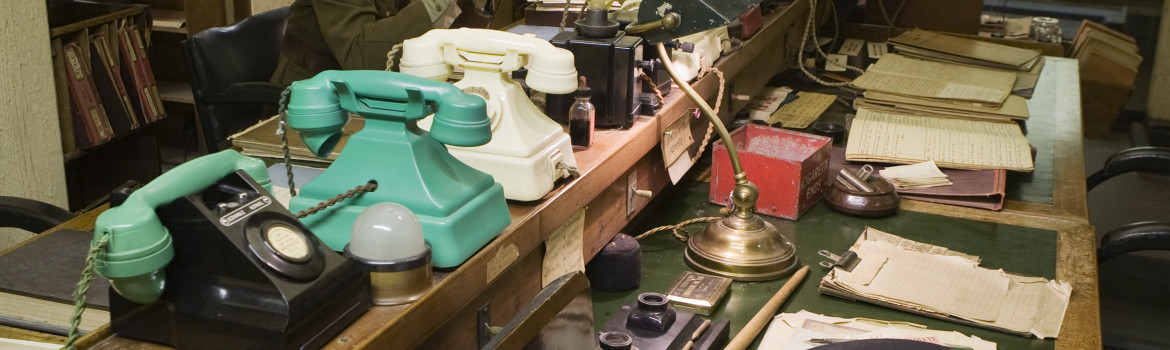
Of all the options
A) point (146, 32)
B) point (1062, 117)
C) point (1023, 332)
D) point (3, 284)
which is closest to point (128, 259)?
point (3, 284)

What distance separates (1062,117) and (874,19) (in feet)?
3.87

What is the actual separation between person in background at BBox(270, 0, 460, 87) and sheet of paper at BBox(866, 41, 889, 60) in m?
1.56

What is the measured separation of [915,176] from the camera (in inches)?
88.1

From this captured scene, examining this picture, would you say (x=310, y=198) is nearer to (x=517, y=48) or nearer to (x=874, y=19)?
(x=517, y=48)

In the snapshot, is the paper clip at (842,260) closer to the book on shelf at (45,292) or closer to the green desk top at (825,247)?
the green desk top at (825,247)

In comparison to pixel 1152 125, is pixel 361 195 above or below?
above

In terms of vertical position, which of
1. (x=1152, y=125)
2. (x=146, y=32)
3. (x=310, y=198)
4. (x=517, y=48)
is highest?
(x=517, y=48)

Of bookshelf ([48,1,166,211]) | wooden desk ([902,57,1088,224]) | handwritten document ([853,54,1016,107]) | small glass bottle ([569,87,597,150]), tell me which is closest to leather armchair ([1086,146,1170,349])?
wooden desk ([902,57,1088,224])

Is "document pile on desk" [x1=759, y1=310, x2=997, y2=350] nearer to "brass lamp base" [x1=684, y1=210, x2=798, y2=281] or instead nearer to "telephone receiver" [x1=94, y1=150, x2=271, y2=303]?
"brass lamp base" [x1=684, y1=210, x2=798, y2=281]

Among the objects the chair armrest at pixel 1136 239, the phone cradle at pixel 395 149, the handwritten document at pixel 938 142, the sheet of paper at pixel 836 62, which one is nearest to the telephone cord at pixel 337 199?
the phone cradle at pixel 395 149

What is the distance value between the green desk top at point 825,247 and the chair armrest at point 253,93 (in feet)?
3.58

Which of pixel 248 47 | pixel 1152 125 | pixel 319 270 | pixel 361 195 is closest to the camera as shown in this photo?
pixel 319 270

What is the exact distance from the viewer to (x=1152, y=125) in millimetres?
5816

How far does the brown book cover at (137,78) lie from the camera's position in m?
3.88
